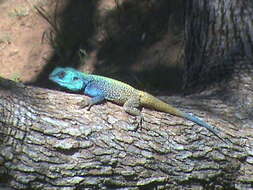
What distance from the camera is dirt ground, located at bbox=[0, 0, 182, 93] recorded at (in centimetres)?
733

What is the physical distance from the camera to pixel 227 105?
4410mm

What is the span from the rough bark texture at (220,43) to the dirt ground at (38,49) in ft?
5.33

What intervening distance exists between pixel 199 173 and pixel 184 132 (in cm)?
32

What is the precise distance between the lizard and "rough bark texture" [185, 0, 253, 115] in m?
0.87

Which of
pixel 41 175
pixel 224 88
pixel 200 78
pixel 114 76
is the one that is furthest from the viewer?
pixel 114 76

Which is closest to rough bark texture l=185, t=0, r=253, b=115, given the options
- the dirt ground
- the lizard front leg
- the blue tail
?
the blue tail

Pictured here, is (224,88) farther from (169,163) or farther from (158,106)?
(169,163)

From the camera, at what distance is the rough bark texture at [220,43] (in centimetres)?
495

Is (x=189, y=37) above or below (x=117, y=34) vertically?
below

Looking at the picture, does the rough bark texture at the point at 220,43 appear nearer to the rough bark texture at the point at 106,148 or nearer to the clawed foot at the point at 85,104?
the rough bark texture at the point at 106,148

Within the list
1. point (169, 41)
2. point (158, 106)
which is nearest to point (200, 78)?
point (158, 106)

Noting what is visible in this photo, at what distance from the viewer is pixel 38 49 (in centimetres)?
805

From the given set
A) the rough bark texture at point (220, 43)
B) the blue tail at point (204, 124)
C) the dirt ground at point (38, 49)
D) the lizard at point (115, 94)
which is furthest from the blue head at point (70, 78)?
the dirt ground at point (38, 49)

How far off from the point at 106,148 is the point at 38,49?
4.76 metres
